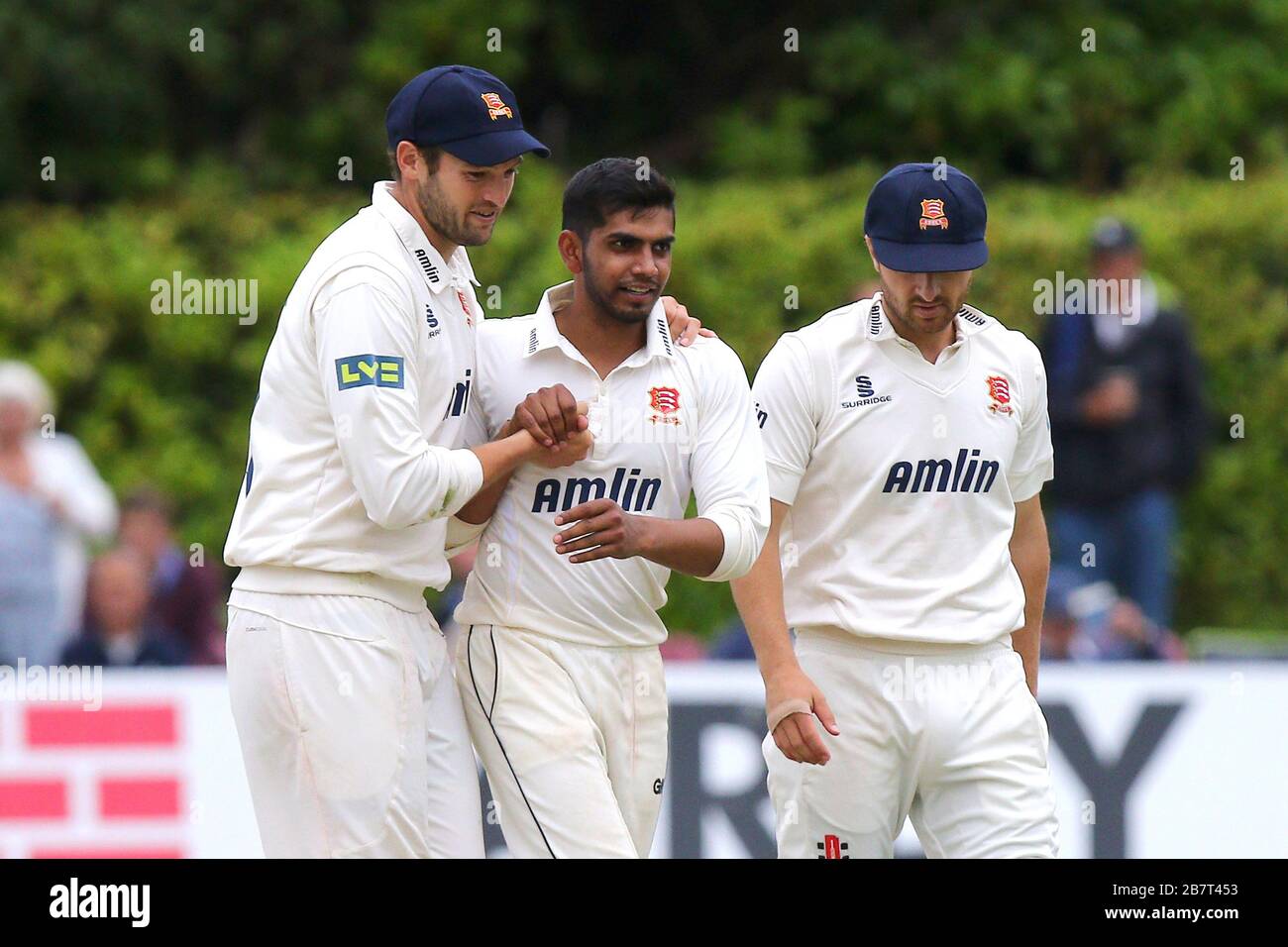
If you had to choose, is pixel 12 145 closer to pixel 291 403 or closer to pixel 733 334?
pixel 733 334

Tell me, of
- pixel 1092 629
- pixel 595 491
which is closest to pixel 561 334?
pixel 595 491

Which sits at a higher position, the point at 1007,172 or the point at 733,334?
the point at 1007,172

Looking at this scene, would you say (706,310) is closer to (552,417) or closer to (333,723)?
(552,417)

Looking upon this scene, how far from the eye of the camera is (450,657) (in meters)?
5.14

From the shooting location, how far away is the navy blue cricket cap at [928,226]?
521 cm

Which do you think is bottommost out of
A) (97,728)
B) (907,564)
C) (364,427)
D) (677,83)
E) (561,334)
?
(97,728)

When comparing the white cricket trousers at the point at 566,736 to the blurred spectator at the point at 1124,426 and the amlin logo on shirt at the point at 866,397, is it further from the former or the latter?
the blurred spectator at the point at 1124,426

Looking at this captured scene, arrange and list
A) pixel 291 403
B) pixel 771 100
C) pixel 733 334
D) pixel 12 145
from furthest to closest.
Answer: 1. pixel 771 100
2. pixel 12 145
3. pixel 733 334
4. pixel 291 403

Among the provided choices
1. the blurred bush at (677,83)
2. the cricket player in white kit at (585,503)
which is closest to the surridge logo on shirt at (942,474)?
the cricket player in white kit at (585,503)

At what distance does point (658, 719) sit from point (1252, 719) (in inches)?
135

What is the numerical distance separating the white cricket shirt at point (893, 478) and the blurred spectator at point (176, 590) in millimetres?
4290

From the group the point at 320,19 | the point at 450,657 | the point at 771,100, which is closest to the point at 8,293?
the point at 320,19

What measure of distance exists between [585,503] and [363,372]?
0.63 metres

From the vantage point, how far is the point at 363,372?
4.62 m
